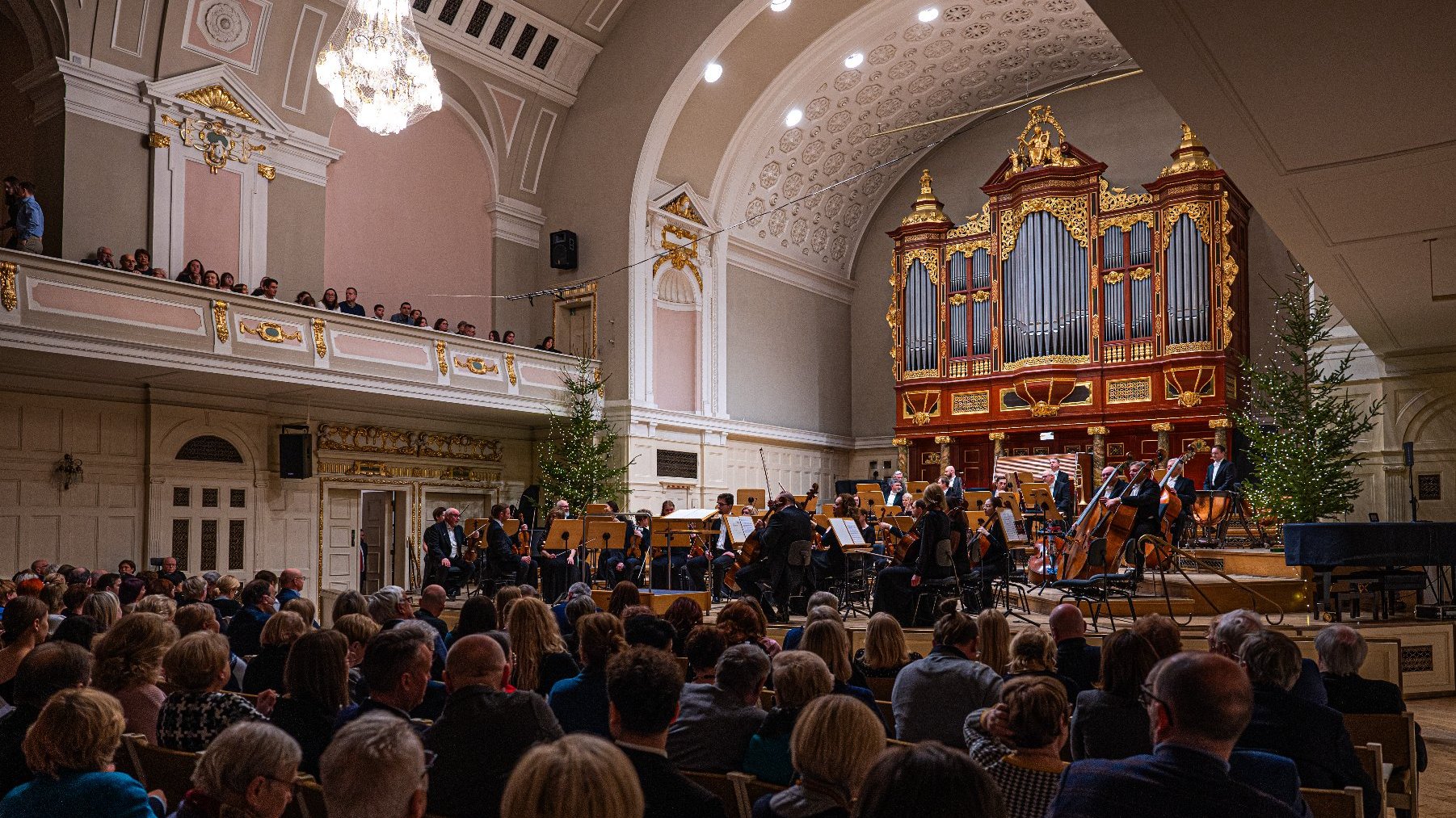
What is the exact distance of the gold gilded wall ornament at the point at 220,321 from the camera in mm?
12155

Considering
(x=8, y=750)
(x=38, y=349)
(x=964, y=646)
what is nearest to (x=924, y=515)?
(x=964, y=646)

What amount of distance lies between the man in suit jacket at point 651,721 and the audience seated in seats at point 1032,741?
2.61 ft

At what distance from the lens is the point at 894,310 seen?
771 inches

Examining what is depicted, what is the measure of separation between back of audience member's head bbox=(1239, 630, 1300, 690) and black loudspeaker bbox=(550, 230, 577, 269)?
14838 mm

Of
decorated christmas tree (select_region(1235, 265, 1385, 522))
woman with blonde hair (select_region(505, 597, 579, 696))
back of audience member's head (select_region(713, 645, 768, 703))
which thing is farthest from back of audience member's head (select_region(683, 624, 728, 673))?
decorated christmas tree (select_region(1235, 265, 1385, 522))

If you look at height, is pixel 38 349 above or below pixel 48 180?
below

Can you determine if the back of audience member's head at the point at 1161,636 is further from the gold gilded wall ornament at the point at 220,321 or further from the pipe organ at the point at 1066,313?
the pipe organ at the point at 1066,313

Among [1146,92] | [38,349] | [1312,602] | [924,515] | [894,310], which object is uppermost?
[1146,92]

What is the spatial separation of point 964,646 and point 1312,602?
6445 millimetres

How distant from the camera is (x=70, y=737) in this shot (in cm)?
263

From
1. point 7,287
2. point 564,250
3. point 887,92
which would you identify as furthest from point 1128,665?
point 887,92

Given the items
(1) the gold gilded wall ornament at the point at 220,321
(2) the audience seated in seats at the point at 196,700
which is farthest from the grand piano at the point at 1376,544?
(1) the gold gilded wall ornament at the point at 220,321

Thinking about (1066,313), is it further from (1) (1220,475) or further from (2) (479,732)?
(2) (479,732)

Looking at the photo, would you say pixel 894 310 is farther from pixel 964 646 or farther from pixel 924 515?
pixel 964 646
